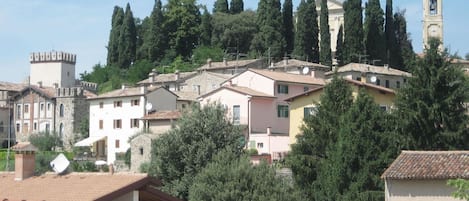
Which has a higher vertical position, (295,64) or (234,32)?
(234,32)

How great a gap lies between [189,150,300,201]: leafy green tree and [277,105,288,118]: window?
26973mm

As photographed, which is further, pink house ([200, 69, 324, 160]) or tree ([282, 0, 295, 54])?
tree ([282, 0, 295, 54])

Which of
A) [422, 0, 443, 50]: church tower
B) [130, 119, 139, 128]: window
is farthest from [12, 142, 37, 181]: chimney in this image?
[422, 0, 443, 50]: church tower

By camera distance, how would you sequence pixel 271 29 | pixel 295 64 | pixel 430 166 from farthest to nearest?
pixel 271 29 → pixel 295 64 → pixel 430 166

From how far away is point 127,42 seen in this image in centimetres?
9619

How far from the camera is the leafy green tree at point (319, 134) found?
3709cm

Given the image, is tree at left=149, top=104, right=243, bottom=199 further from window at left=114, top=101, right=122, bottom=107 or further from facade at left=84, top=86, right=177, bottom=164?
window at left=114, top=101, right=122, bottom=107

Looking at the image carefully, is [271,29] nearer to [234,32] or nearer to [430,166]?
[234,32]

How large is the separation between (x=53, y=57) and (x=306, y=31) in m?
29.2

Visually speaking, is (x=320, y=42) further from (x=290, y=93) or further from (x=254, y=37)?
(x=290, y=93)

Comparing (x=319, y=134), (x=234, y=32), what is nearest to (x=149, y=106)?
(x=319, y=134)

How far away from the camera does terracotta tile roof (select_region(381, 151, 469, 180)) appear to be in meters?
27.1

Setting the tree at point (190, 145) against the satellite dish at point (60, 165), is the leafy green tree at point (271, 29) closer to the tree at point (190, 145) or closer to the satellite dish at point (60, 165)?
the tree at point (190, 145)

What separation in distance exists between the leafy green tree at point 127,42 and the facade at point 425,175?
70.0 m
